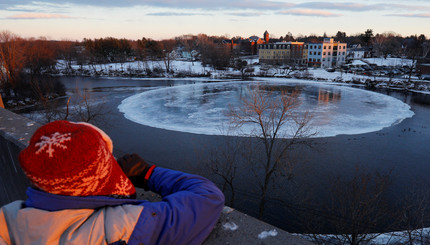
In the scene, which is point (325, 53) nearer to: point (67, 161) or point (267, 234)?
point (267, 234)

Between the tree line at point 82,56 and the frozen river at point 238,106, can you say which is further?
the tree line at point 82,56

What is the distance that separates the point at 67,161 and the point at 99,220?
248 millimetres

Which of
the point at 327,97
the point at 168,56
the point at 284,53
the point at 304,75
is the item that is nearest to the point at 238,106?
the point at 327,97

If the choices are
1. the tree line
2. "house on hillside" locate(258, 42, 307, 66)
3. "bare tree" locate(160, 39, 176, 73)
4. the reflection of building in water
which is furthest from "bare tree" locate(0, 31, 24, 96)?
"house on hillside" locate(258, 42, 307, 66)

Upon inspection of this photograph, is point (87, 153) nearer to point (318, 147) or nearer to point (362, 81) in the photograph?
point (318, 147)

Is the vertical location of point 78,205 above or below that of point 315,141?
above

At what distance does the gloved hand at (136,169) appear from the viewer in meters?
1.40

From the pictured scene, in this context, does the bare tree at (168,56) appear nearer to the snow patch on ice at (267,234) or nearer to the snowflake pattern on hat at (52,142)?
the snow patch on ice at (267,234)

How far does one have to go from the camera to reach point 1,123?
154 inches

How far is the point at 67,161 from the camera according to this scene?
94cm

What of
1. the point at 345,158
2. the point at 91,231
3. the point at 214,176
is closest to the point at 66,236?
the point at 91,231

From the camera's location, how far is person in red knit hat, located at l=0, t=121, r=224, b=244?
0.91 metres

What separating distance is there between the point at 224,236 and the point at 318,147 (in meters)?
13.1

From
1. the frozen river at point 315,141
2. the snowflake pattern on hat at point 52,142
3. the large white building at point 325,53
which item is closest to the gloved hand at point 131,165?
the snowflake pattern on hat at point 52,142
